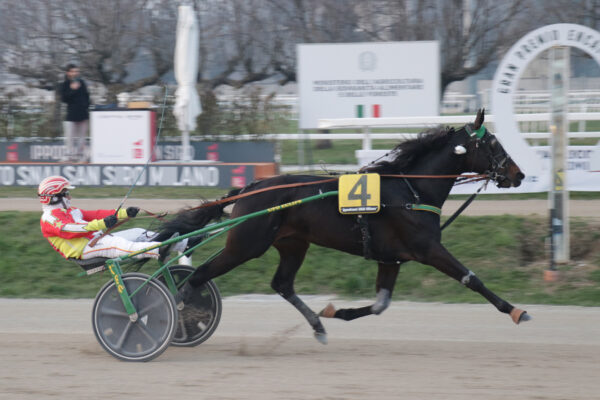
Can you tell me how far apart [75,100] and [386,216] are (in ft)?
29.0

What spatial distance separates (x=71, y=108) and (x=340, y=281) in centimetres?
694

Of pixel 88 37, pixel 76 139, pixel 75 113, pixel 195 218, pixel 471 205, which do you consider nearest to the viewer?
pixel 195 218

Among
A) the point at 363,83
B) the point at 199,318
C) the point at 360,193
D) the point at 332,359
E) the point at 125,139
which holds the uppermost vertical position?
the point at 363,83

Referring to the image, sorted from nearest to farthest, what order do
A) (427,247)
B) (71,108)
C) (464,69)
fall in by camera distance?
(427,247), (71,108), (464,69)

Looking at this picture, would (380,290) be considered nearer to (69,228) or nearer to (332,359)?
(332,359)

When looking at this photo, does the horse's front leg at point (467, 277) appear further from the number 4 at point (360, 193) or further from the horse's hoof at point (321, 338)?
the horse's hoof at point (321, 338)

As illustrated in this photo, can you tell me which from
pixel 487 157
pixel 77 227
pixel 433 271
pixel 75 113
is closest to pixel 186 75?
pixel 75 113

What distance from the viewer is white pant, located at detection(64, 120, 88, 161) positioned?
14.2 m

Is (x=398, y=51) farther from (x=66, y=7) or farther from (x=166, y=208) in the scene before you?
(x=66, y=7)

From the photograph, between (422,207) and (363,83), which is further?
(363,83)

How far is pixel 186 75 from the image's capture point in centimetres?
1407

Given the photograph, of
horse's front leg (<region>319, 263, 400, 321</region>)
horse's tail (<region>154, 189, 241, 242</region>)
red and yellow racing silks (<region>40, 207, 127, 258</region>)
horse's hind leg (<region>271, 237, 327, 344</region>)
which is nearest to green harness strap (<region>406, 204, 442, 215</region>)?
horse's front leg (<region>319, 263, 400, 321</region>)

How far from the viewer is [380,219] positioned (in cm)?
640

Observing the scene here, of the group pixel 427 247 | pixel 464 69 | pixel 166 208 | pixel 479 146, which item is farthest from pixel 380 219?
pixel 464 69
